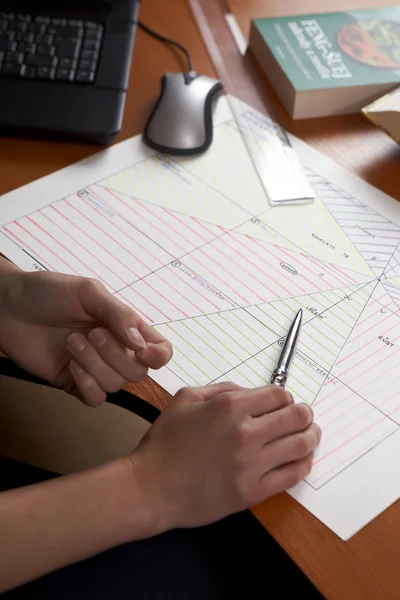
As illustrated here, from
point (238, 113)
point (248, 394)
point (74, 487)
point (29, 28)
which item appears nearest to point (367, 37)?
point (238, 113)

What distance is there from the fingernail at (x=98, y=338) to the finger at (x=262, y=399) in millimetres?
129

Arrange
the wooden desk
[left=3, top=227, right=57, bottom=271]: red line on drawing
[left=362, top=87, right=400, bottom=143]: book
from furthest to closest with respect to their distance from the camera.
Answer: [left=362, top=87, right=400, bottom=143]: book, [left=3, top=227, right=57, bottom=271]: red line on drawing, the wooden desk

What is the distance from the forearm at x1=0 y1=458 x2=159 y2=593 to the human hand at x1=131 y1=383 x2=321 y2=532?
2cm

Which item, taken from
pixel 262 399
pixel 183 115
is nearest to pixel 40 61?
pixel 183 115

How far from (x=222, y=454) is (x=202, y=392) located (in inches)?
2.4

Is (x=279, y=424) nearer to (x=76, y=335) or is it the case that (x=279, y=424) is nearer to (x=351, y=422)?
(x=351, y=422)

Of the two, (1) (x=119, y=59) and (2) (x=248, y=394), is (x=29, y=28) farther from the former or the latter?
(2) (x=248, y=394)

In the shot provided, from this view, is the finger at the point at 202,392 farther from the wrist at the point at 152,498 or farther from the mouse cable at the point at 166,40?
the mouse cable at the point at 166,40

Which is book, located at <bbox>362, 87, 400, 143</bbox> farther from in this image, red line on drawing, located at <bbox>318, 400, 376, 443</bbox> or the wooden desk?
red line on drawing, located at <bbox>318, 400, 376, 443</bbox>

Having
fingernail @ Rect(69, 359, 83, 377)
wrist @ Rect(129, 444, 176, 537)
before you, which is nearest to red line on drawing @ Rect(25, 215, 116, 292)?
fingernail @ Rect(69, 359, 83, 377)

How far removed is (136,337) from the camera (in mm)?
594

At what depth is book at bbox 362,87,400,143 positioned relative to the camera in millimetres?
832

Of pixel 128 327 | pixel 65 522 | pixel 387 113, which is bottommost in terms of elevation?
pixel 65 522

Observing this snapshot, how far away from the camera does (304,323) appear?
2.22ft
